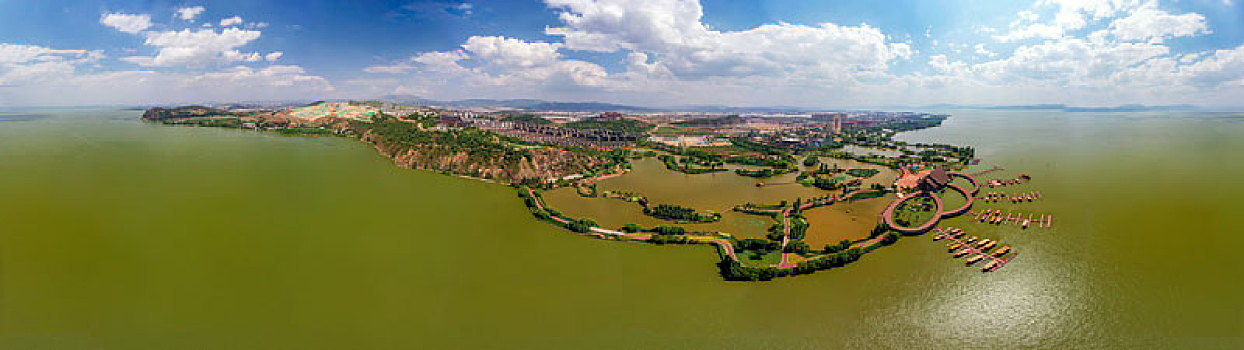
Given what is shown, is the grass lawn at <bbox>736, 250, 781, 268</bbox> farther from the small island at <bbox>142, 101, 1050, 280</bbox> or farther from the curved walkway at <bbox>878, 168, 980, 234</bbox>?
the curved walkway at <bbox>878, 168, 980, 234</bbox>

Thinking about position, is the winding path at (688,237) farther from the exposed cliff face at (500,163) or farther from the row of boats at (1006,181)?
the row of boats at (1006,181)

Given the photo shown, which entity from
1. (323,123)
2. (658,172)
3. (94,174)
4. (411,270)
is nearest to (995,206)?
(658,172)

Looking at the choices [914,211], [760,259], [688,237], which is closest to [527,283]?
[688,237]

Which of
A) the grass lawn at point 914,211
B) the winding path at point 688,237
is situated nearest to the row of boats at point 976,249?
the grass lawn at point 914,211

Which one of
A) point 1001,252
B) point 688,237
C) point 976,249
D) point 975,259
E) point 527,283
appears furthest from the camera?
point 688,237

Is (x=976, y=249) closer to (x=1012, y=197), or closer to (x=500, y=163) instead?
(x=1012, y=197)
